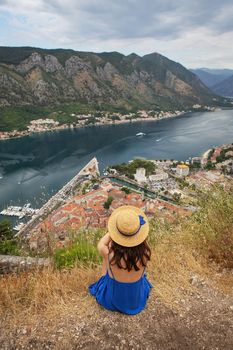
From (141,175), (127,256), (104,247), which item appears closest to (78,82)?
(141,175)

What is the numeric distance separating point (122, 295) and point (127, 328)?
257 mm

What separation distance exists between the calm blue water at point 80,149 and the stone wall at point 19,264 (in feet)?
109

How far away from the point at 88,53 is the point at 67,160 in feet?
446

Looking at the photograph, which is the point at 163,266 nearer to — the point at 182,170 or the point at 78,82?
the point at 182,170

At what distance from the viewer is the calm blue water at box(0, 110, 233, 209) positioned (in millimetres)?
44562

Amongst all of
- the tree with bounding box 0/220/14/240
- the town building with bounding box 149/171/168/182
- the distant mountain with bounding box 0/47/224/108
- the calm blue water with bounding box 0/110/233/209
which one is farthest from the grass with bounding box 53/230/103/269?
the distant mountain with bounding box 0/47/224/108

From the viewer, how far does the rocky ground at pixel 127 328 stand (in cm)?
243

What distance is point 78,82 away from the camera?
144875mm

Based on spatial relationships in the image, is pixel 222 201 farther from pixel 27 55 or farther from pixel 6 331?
pixel 27 55

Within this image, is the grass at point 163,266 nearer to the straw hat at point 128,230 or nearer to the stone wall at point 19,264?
the stone wall at point 19,264

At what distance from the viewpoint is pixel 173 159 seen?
61.0 metres

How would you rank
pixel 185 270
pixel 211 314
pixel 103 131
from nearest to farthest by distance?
pixel 211 314 → pixel 185 270 → pixel 103 131

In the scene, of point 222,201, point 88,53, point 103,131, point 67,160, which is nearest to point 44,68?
point 88,53

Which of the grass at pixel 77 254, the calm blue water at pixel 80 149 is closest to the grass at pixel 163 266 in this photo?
the grass at pixel 77 254
